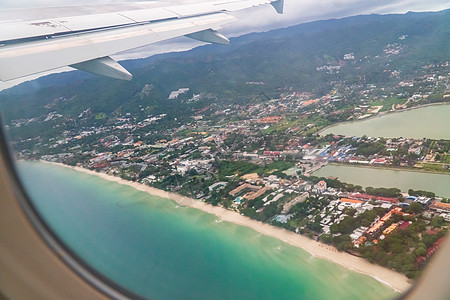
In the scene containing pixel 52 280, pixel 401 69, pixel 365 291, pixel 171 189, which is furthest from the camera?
pixel 401 69

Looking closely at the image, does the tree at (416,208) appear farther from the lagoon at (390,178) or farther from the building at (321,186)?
the building at (321,186)

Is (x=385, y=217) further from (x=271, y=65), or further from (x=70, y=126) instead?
(x=70, y=126)

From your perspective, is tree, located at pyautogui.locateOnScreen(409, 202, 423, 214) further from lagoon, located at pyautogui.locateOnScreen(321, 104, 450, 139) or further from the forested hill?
the forested hill

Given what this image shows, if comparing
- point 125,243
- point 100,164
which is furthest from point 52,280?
point 100,164

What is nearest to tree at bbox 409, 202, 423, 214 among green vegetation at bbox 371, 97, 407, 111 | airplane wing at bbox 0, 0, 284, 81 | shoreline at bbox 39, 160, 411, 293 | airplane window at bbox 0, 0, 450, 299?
airplane window at bbox 0, 0, 450, 299

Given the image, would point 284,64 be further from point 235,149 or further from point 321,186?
point 321,186

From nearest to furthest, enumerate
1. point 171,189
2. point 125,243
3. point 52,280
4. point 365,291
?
point 52,280, point 365,291, point 125,243, point 171,189

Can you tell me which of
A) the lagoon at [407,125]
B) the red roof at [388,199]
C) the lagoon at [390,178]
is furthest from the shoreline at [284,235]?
the lagoon at [407,125]

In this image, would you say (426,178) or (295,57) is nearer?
(426,178)
